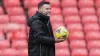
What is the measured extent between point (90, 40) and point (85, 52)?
368mm

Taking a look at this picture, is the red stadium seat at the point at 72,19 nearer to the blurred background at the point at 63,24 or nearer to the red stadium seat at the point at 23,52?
the blurred background at the point at 63,24

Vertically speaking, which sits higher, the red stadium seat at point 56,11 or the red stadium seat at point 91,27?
the red stadium seat at point 56,11

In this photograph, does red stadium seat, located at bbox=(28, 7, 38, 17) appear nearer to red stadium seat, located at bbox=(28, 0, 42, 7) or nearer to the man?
red stadium seat, located at bbox=(28, 0, 42, 7)

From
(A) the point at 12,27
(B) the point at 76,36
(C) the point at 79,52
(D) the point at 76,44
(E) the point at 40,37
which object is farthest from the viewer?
(A) the point at 12,27

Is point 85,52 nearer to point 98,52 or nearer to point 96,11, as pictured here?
point 98,52

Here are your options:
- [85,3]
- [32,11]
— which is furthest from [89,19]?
[32,11]

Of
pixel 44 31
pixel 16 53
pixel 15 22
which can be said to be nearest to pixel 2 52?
pixel 16 53

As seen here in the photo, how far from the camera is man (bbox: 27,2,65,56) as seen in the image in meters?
3.93

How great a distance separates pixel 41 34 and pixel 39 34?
0.08ft

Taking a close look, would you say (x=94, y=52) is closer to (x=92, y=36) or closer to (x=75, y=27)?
(x=92, y=36)

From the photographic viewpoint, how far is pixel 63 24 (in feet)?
22.4

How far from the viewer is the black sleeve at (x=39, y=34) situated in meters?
3.92

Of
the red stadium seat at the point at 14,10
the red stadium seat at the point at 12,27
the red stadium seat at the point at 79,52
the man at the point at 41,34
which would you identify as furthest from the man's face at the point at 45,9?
the red stadium seat at the point at 14,10

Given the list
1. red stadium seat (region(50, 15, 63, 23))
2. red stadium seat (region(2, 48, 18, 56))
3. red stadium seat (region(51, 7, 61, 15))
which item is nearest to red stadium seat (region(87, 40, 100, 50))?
red stadium seat (region(50, 15, 63, 23))
